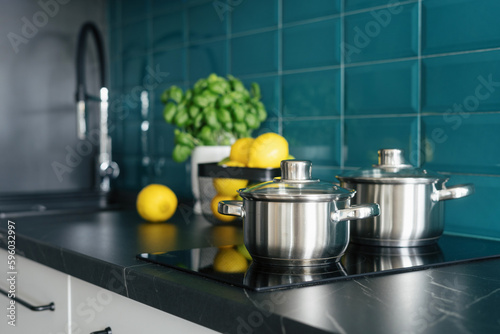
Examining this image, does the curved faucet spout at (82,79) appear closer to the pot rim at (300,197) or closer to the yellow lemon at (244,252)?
the yellow lemon at (244,252)

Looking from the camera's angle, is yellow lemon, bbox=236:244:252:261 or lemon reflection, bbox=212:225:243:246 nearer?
yellow lemon, bbox=236:244:252:261

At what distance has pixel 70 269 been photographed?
108 centimetres

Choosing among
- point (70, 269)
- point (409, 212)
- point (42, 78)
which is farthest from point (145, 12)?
point (409, 212)

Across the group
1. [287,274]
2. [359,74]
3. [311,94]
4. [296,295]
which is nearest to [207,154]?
[311,94]

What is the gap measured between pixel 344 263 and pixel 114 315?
0.38 meters

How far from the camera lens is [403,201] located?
104 centimetres

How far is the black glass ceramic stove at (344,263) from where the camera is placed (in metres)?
0.82

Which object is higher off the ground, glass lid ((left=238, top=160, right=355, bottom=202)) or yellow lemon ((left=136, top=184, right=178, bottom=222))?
glass lid ((left=238, top=160, right=355, bottom=202))

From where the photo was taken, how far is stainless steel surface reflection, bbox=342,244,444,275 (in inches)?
35.8

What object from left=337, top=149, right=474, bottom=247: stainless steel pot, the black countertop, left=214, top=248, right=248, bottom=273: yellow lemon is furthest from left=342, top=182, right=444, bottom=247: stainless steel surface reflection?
left=214, top=248, right=248, bottom=273: yellow lemon

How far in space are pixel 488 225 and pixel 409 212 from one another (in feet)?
0.88

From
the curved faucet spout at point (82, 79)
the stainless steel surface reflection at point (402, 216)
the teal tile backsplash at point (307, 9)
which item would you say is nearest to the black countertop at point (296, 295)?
the stainless steel surface reflection at point (402, 216)

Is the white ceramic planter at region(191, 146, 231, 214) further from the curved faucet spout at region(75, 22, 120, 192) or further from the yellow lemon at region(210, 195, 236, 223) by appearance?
the curved faucet spout at region(75, 22, 120, 192)

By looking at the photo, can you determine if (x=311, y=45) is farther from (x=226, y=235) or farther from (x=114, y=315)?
(x=114, y=315)
